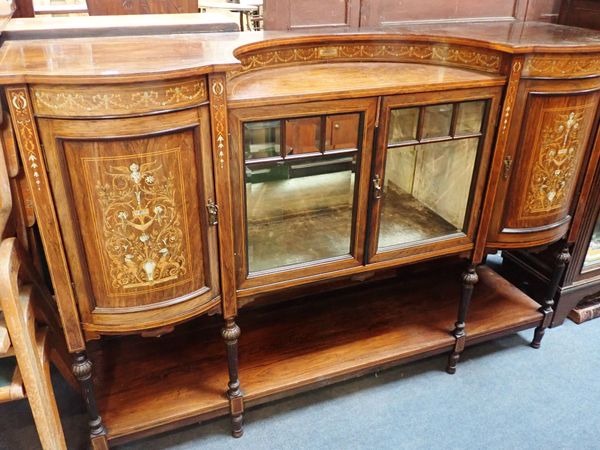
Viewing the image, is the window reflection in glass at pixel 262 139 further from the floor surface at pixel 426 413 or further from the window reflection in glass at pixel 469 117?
the floor surface at pixel 426 413

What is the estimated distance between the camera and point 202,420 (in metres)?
1.55

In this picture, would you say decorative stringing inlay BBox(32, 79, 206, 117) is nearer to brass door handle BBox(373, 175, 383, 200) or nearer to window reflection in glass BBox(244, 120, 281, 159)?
window reflection in glass BBox(244, 120, 281, 159)

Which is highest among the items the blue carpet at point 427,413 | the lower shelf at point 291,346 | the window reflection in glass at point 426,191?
the window reflection in glass at point 426,191

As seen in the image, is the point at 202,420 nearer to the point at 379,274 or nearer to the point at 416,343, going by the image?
→ the point at 416,343

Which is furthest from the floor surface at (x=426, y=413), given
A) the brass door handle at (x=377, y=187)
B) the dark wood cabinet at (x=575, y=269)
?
the brass door handle at (x=377, y=187)

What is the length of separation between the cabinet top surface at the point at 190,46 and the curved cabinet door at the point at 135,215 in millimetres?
98

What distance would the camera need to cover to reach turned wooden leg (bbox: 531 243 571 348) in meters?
1.88

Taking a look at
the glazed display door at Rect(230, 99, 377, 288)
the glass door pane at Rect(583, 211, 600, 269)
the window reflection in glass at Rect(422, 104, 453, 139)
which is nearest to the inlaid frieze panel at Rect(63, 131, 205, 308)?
the glazed display door at Rect(230, 99, 377, 288)

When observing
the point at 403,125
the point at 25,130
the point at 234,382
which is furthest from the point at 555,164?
the point at 25,130

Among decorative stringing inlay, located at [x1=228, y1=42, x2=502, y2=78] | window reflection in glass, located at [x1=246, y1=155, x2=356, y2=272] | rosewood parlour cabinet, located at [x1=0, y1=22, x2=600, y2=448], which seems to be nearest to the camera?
rosewood parlour cabinet, located at [x1=0, y1=22, x2=600, y2=448]

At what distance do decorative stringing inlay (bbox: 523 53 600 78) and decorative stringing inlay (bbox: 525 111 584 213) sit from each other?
12cm

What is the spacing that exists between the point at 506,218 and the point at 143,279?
111 centimetres

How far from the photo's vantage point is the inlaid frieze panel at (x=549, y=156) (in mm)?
1525

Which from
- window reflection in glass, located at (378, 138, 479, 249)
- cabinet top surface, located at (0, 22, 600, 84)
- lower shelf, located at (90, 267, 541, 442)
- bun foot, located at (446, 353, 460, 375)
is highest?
cabinet top surface, located at (0, 22, 600, 84)
